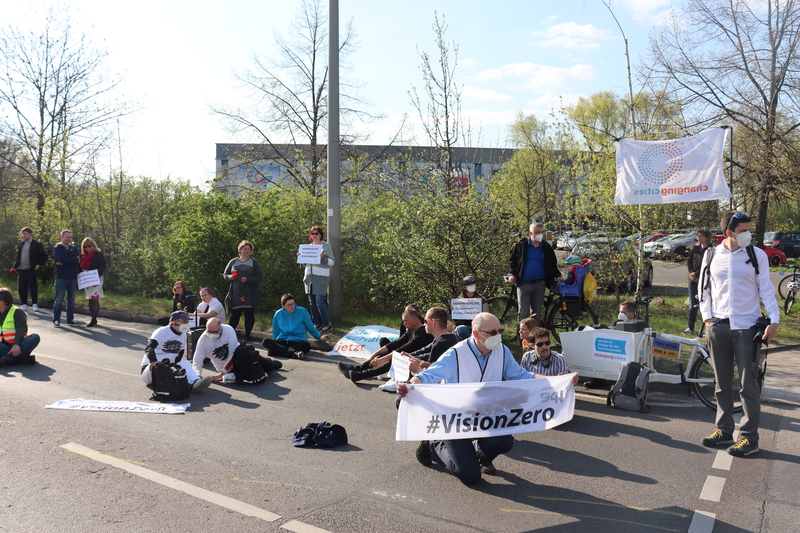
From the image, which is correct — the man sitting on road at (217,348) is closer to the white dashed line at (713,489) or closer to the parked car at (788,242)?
the white dashed line at (713,489)

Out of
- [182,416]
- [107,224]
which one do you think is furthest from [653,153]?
[107,224]

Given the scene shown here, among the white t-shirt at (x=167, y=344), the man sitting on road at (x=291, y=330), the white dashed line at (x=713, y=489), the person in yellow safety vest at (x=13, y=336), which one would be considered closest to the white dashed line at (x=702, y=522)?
the white dashed line at (x=713, y=489)

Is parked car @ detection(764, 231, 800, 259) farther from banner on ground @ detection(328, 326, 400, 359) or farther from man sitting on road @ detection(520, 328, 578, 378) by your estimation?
man sitting on road @ detection(520, 328, 578, 378)

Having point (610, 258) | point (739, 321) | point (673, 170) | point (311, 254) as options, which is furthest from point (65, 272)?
point (739, 321)

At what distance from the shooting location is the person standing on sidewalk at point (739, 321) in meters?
5.87

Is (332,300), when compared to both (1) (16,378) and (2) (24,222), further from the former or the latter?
(2) (24,222)

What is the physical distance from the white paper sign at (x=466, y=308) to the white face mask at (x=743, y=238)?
4260 mm

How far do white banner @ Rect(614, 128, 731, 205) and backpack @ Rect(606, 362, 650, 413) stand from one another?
365cm

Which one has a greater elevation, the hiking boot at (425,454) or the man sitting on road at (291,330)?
the man sitting on road at (291,330)

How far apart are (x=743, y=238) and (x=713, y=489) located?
242cm

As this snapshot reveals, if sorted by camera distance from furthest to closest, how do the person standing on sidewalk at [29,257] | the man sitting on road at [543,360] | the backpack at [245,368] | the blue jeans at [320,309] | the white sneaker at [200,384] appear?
the person standing on sidewalk at [29,257] < the blue jeans at [320,309] < the backpack at [245,368] < the white sneaker at [200,384] < the man sitting on road at [543,360]

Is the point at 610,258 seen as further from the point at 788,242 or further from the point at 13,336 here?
the point at 788,242

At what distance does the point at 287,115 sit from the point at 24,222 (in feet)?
36.4

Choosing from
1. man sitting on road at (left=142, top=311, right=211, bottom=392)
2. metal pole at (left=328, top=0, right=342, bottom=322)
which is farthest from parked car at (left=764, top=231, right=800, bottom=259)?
man sitting on road at (left=142, top=311, right=211, bottom=392)
